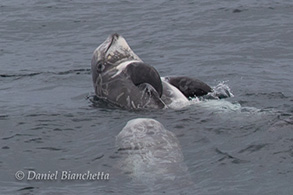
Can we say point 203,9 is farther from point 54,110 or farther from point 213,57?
point 54,110

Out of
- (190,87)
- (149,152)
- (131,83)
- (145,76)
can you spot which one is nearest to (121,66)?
(131,83)

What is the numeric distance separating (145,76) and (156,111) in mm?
603

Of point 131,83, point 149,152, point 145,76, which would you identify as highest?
point 145,76

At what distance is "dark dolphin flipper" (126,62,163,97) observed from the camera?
12.6m

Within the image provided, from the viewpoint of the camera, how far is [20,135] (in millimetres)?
11422

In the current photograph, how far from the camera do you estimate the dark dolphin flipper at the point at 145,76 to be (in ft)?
41.2

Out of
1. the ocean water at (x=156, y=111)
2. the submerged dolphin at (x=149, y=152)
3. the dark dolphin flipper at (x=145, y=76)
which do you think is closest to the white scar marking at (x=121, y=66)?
the dark dolphin flipper at (x=145, y=76)

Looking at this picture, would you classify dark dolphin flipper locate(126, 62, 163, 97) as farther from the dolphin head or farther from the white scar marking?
the dolphin head

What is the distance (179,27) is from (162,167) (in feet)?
31.8

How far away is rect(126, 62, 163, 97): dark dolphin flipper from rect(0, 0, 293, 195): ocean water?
505 millimetres

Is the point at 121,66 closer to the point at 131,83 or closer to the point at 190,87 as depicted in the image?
the point at 131,83

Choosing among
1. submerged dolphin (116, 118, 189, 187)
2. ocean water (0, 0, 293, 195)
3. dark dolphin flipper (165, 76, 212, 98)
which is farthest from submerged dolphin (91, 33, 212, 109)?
submerged dolphin (116, 118, 189, 187)

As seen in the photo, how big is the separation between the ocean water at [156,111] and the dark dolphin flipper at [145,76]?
1.66 feet

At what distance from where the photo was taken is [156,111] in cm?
1236
